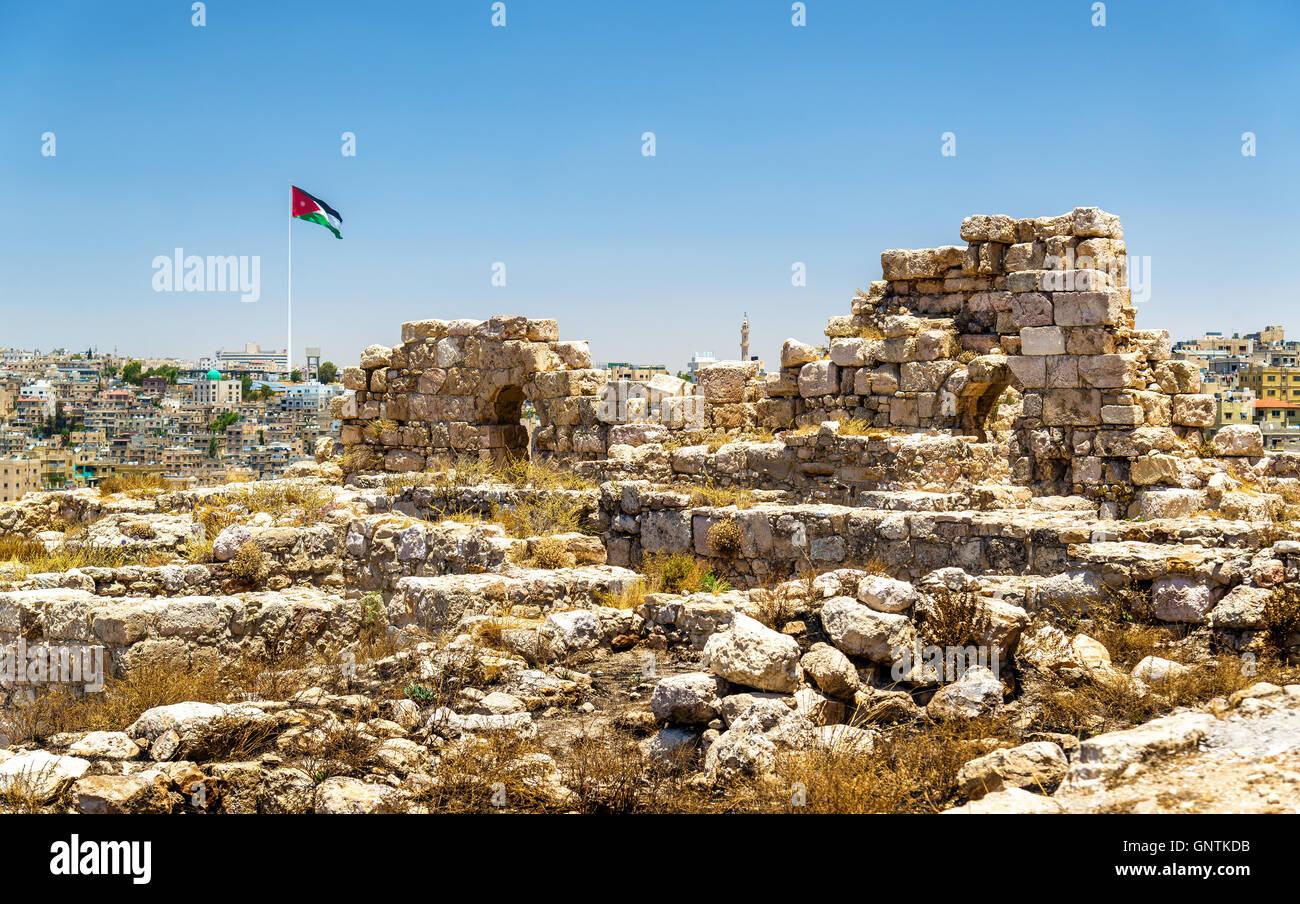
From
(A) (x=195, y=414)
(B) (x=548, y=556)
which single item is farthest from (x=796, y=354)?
(A) (x=195, y=414)

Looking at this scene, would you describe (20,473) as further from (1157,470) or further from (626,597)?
(1157,470)

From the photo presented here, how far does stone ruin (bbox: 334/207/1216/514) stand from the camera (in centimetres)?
1437

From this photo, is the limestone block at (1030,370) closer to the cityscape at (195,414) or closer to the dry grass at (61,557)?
the cityscape at (195,414)

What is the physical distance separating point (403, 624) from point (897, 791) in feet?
14.5

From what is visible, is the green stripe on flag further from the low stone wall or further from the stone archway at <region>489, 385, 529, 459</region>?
the low stone wall

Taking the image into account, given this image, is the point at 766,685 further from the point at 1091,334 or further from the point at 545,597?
the point at 1091,334

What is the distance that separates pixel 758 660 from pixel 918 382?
10135 millimetres

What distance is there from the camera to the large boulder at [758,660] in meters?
5.66

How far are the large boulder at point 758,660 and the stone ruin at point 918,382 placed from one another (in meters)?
8.32

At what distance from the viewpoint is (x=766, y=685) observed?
18.6 ft

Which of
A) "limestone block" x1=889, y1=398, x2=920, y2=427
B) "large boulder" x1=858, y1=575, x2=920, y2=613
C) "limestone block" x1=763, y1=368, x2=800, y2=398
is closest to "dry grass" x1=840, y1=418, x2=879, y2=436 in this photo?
"limestone block" x1=889, y1=398, x2=920, y2=427
